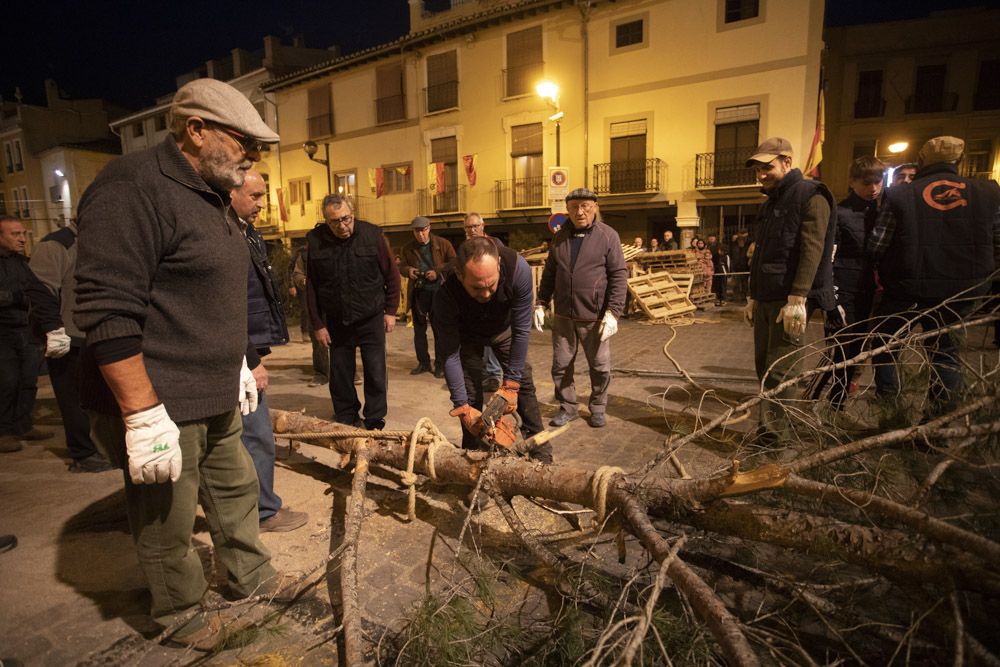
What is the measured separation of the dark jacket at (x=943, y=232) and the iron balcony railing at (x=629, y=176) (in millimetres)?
13642

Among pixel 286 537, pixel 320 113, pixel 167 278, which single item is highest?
pixel 320 113

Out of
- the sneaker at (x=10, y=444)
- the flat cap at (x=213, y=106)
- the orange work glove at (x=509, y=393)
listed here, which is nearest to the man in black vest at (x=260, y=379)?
the flat cap at (x=213, y=106)

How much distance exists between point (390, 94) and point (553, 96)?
8.50 metres

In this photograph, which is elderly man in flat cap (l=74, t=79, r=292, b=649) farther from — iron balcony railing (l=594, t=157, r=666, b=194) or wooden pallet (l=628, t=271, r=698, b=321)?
iron balcony railing (l=594, t=157, r=666, b=194)

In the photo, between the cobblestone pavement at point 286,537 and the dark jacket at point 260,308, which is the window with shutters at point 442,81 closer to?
the cobblestone pavement at point 286,537

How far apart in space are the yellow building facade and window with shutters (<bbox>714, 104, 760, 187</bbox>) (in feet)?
0.12

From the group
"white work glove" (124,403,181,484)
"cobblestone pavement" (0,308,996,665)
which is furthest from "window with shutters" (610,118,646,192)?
"white work glove" (124,403,181,484)

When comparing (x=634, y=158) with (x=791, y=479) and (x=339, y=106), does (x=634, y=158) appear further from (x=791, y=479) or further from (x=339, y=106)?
(x=791, y=479)

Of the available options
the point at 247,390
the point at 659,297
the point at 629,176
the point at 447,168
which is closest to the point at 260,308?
the point at 247,390

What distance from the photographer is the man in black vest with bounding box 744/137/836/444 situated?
134 inches

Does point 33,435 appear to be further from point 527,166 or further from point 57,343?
point 527,166

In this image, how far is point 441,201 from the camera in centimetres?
2098

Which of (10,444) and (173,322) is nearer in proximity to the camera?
(173,322)

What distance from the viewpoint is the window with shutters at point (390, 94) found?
20.9 metres
